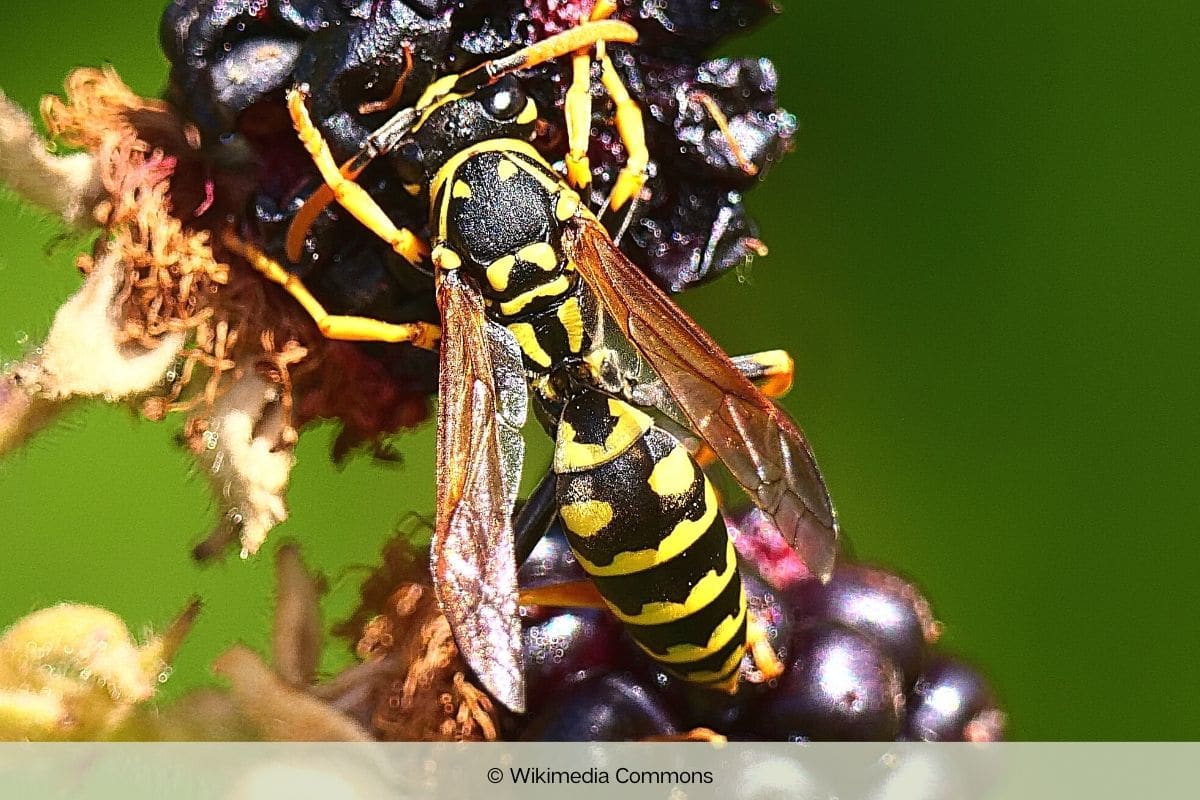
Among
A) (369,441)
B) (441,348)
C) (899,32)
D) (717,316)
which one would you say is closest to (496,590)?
(441,348)

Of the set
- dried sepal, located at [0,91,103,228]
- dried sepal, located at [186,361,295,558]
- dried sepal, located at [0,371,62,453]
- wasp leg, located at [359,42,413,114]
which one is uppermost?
wasp leg, located at [359,42,413,114]

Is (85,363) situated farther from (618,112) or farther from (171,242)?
(618,112)

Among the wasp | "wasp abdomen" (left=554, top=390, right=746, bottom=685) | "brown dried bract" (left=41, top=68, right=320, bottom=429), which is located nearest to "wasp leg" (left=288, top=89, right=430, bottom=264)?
the wasp

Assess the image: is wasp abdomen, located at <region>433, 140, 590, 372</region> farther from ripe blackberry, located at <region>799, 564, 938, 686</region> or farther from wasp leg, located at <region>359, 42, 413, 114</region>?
ripe blackberry, located at <region>799, 564, 938, 686</region>

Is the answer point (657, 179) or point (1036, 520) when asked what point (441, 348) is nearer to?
point (657, 179)

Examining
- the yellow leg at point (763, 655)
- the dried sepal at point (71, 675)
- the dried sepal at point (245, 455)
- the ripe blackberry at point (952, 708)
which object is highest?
the dried sepal at point (245, 455)

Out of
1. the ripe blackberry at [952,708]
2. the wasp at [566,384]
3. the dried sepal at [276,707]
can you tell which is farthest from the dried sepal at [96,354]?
the ripe blackberry at [952,708]

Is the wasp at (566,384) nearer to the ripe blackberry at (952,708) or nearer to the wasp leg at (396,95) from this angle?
the wasp leg at (396,95)
